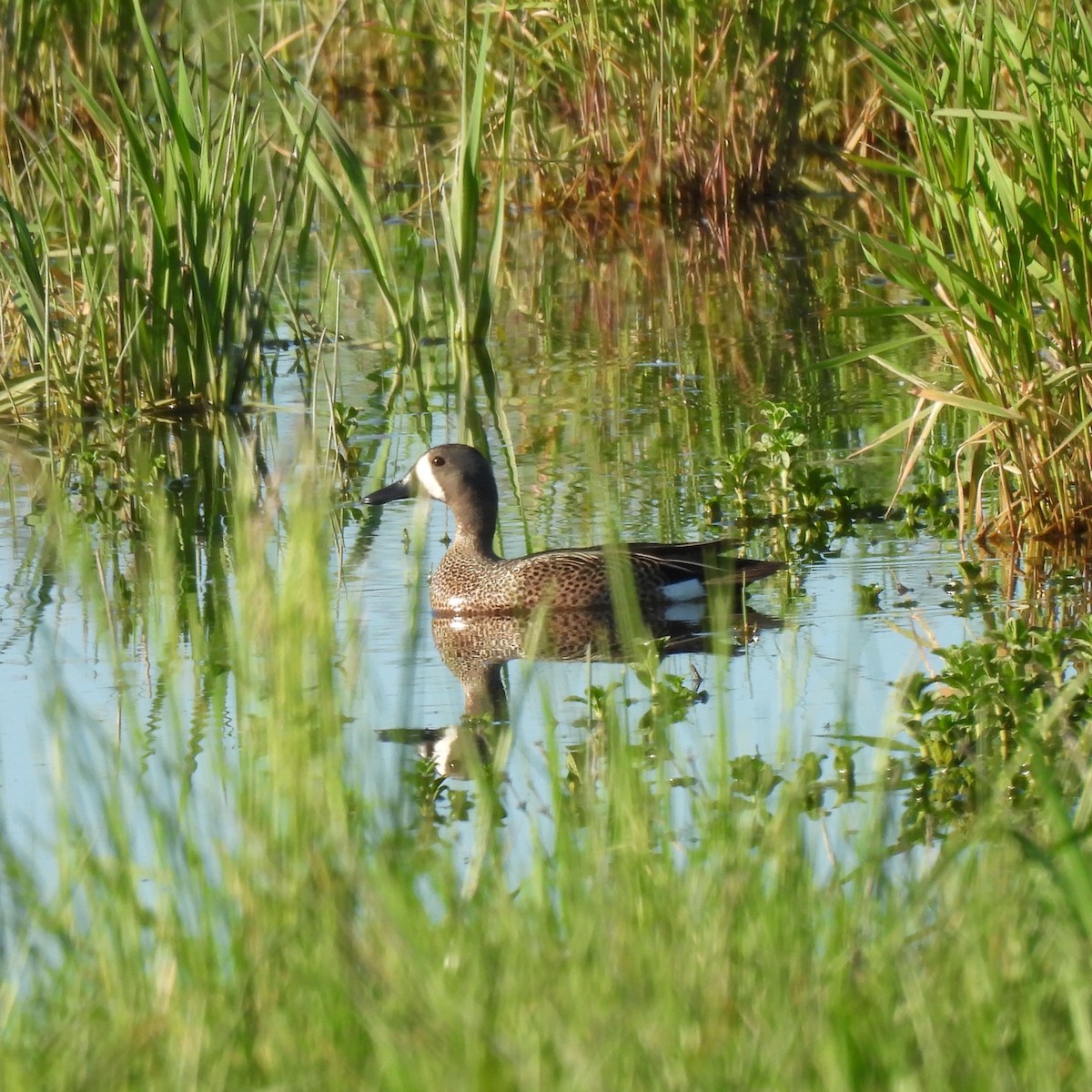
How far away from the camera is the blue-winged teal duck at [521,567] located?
676 cm

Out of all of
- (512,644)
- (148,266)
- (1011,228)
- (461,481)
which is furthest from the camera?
(148,266)

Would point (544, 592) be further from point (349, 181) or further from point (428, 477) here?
point (349, 181)

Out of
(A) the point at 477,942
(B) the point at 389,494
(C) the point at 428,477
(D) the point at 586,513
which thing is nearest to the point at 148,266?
(B) the point at 389,494

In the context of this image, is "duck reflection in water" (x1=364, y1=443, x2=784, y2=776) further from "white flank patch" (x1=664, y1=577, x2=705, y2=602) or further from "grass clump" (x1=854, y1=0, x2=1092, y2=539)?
"grass clump" (x1=854, y1=0, x2=1092, y2=539)

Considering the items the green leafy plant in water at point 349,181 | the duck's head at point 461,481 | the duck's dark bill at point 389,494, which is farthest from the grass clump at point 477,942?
the green leafy plant in water at point 349,181

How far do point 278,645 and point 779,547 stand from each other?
417 cm

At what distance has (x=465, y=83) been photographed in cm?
981

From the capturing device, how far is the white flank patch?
6.84m

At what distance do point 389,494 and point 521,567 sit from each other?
844 millimetres

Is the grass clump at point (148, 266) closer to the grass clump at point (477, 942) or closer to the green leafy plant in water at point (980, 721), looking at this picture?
the green leafy plant in water at point (980, 721)

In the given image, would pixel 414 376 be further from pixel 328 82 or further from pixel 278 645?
pixel 328 82

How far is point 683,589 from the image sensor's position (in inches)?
270

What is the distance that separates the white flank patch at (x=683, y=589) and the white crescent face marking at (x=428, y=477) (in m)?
0.97

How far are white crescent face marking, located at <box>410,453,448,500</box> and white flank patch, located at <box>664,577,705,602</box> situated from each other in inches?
38.1
